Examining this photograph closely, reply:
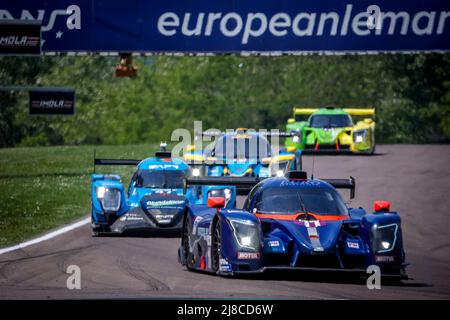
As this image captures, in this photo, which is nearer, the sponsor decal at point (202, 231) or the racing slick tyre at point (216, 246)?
the racing slick tyre at point (216, 246)

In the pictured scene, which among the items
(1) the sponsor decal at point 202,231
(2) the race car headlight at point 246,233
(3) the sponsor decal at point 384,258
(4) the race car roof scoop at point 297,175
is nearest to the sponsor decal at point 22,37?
(1) the sponsor decal at point 202,231

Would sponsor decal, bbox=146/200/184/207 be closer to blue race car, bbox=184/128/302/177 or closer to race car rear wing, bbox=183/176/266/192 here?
race car rear wing, bbox=183/176/266/192

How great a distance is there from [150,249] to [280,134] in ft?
24.5

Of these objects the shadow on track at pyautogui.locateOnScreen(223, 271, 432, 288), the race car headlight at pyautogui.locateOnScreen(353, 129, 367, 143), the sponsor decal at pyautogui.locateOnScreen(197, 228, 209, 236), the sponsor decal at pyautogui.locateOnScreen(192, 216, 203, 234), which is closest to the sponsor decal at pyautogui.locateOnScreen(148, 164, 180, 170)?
the sponsor decal at pyautogui.locateOnScreen(192, 216, 203, 234)

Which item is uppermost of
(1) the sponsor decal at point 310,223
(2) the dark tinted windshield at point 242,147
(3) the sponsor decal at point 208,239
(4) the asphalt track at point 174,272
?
(2) the dark tinted windshield at point 242,147

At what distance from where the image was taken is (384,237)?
48.8 feet

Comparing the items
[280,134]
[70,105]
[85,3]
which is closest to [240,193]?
[280,134]

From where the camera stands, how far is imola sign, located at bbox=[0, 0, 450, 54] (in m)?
32.2

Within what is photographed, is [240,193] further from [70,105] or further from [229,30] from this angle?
[229,30]

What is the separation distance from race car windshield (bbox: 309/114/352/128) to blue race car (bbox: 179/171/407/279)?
69.3ft

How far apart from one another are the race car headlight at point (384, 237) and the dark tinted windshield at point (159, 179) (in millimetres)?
7337

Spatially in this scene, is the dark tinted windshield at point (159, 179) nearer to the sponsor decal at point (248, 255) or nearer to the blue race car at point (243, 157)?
the blue race car at point (243, 157)

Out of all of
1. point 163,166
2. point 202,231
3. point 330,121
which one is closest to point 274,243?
point 202,231

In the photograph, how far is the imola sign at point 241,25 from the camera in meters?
32.2
